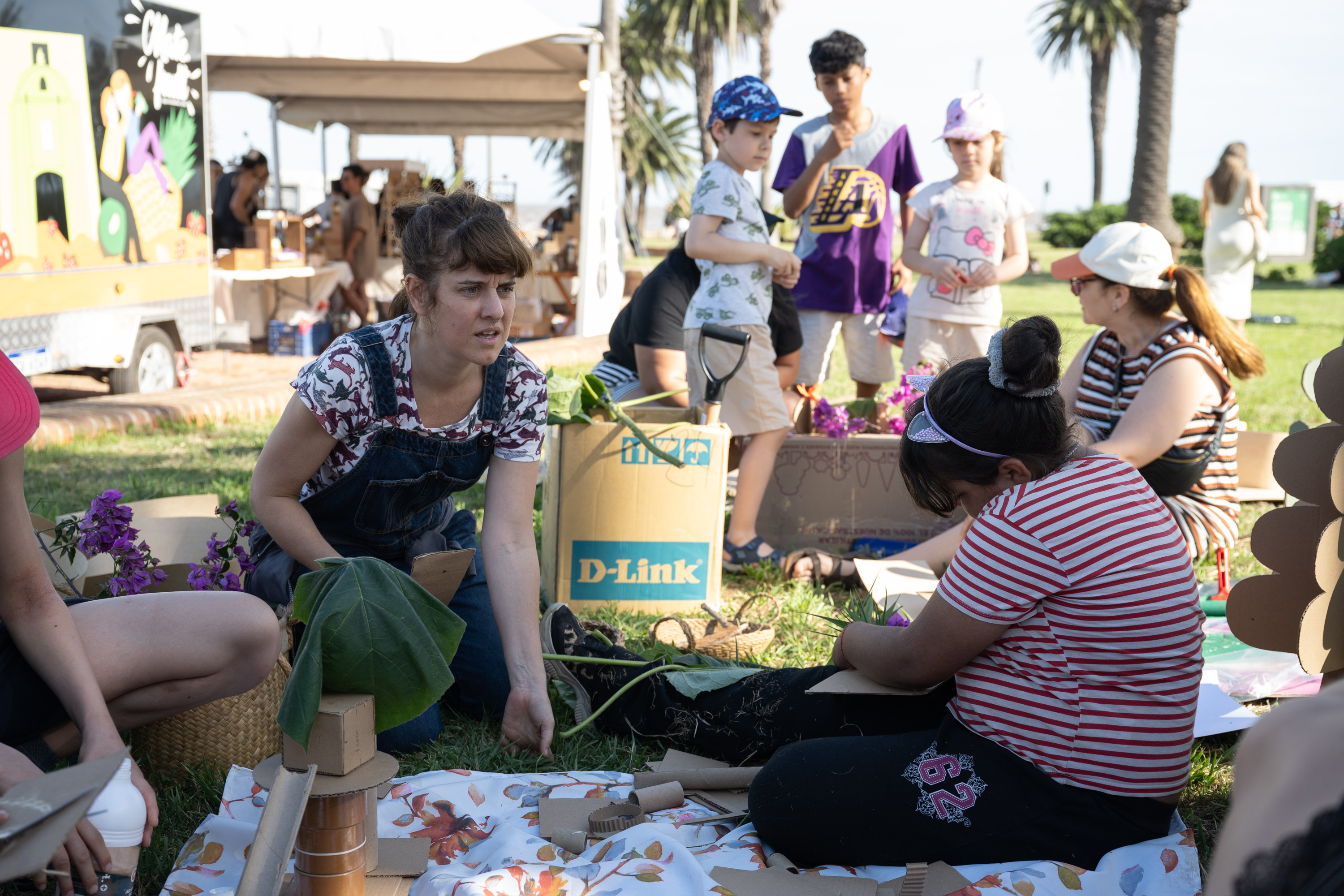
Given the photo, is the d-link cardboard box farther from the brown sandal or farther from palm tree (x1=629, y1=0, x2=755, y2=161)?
palm tree (x1=629, y1=0, x2=755, y2=161)

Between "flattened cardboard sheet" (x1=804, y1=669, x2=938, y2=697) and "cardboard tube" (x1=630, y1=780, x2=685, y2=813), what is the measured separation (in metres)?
0.35

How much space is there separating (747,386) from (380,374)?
5.39ft

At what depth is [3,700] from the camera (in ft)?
6.12

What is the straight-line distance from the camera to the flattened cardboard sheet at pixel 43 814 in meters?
1.08

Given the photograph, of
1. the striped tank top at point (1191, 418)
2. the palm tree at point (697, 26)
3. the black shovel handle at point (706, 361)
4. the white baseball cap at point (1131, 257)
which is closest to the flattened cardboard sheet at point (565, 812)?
the black shovel handle at point (706, 361)

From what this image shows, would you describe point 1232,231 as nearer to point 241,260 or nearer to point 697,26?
point 241,260

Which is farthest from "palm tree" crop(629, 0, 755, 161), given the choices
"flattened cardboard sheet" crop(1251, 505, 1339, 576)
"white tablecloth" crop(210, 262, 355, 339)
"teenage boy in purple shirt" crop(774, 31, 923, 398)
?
"flattened cardboard sheet" crop(1251, 505, 1339, 576)

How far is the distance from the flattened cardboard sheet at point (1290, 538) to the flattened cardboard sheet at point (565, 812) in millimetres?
1400

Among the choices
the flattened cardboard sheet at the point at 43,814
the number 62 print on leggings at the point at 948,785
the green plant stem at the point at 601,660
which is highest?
the flattened cardboard sheet at the point at 43,814

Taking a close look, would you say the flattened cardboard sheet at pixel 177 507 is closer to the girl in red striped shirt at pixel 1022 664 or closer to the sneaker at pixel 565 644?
the sneaker at pixel 565 644

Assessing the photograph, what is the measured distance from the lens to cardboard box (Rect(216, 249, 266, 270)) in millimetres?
8773

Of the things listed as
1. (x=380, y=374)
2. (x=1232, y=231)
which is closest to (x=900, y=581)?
(x=380, y=374)

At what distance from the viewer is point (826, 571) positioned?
3.82 m

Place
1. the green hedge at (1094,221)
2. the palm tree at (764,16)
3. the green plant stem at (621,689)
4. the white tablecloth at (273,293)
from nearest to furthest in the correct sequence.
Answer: the green plant stem at (621,689)
the white tablecloth at (273,293)
the green hedge at (1094,221)
the palm tree at (764,16)
